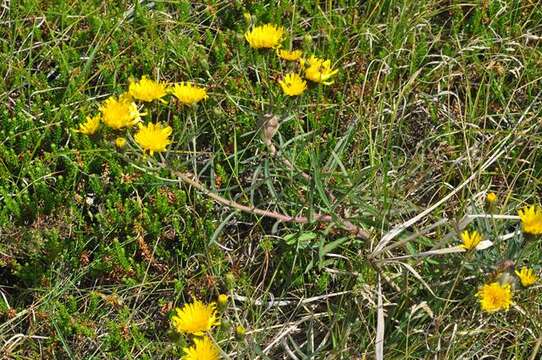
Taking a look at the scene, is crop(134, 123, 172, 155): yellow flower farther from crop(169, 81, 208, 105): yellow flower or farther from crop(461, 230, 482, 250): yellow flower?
crop(461, 230, 482, 250): yellow flower

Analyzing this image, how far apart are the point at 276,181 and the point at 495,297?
79 centimetres

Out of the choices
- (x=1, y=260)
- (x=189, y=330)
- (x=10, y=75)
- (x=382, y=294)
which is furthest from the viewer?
(x=10, y=75)

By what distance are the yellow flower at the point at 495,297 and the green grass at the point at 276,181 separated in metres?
0.07

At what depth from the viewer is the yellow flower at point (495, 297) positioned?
196cm

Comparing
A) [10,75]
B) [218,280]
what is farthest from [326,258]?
[10,75]

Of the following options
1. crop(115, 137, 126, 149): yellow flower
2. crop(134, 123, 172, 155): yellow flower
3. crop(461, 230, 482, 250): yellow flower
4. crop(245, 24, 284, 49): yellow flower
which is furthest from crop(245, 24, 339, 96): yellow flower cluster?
crop(461, 230, 482, 250): yellow flower

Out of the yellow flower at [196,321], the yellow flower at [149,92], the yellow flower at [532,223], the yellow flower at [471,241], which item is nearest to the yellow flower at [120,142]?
the yellow flower at [149,92]

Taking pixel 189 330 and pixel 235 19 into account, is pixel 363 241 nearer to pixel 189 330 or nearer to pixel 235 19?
pixel 189 330

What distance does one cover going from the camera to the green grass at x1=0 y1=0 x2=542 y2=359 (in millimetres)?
2264

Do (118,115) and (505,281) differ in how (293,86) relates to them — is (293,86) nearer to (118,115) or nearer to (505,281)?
(118,115)

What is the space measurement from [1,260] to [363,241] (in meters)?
1.09

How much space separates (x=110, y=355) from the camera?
7.73 ft

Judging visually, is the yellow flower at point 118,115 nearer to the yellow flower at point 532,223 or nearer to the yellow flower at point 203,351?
the yellow flower at point 203,351

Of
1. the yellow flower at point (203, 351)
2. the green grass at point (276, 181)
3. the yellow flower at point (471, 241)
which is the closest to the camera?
the yellow flower at point (203, 351)
